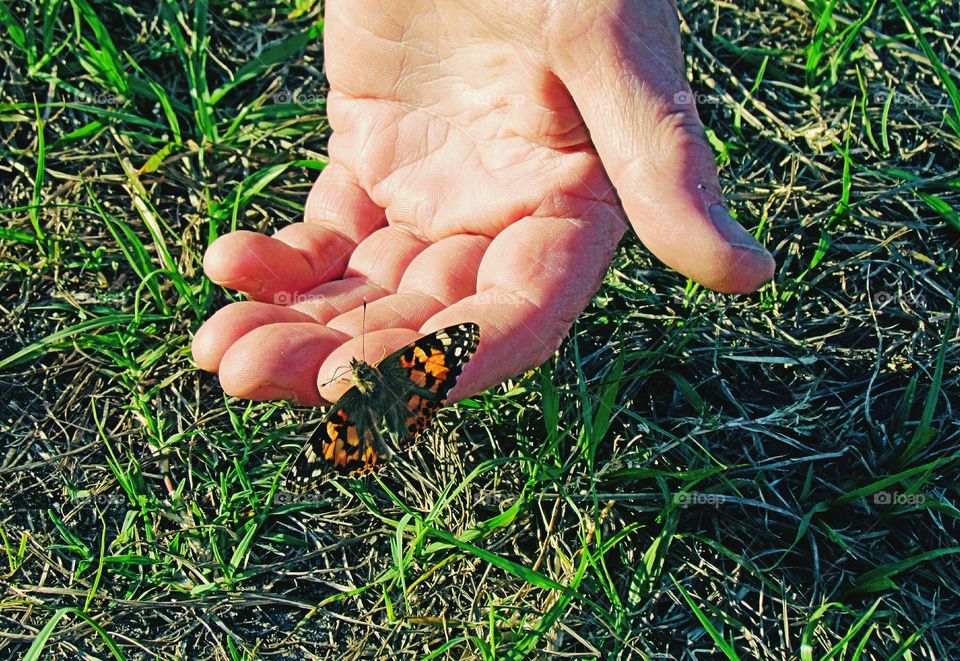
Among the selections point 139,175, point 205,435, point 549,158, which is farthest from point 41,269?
point 549,158

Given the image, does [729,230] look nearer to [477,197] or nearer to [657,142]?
[657,142]

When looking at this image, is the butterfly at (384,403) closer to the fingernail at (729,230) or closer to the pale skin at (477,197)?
the pale skin at (477,197)

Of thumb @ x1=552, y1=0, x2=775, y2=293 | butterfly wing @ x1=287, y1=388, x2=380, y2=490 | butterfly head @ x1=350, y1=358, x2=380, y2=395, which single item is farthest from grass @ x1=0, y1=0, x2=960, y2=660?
thumb @ x1=552, y1=0, x2=775, y2=293

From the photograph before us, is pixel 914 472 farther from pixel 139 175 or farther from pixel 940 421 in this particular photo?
pixel 139 175

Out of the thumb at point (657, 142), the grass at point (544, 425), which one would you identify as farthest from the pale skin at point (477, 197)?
the grass at point (544, 425)

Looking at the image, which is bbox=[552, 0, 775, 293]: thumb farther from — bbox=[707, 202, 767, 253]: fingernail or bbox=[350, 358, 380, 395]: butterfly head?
bbox=[350, 358, 380, 395]: butterfly head

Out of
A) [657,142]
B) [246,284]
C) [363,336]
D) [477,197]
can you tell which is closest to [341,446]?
[363,336]

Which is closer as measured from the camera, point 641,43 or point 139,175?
point 641,43

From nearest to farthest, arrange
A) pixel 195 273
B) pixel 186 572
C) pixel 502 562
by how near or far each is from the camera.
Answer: pixel 502 562 → pixel 186 572 → pixel 195 273
